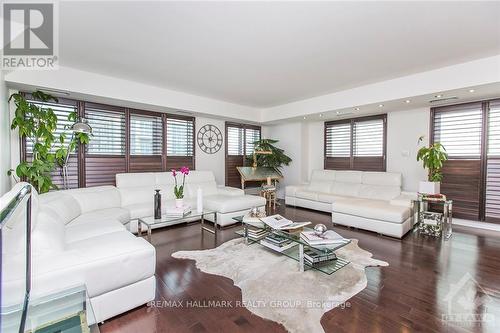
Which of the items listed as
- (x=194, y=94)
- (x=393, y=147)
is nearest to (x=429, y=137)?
(x=393, y=147)

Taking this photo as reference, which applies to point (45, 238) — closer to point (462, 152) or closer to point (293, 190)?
point (293, 190)

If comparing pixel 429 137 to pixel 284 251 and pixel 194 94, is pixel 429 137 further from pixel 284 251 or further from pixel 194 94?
pixel 194 94

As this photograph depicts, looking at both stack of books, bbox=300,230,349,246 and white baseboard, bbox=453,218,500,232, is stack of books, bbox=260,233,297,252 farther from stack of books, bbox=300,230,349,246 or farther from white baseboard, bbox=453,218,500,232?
white baseboard, bbox=453,218,500,232

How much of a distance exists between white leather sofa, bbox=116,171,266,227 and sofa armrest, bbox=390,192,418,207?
2432 mm

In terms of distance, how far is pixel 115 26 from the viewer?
2.39 meters

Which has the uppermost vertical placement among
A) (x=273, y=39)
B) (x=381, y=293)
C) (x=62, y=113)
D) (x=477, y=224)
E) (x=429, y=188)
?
(x=273, y=39)

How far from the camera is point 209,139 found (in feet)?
20.0

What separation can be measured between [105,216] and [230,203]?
6.35 feet

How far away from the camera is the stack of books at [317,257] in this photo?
2.54 metres

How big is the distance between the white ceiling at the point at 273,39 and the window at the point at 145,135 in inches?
45.4

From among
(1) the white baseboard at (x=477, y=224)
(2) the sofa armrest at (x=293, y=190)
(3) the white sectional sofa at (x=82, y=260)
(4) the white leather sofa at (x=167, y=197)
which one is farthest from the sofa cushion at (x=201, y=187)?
(1) the white baseboard at (x=477, y=224)

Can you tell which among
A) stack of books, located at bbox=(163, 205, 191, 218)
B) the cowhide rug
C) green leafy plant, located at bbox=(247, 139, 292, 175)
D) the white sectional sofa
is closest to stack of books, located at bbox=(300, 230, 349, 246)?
the cowhide rug

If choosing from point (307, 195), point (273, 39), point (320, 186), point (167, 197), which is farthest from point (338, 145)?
point (167, 197)

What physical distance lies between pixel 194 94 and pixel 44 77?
247 centimetres
